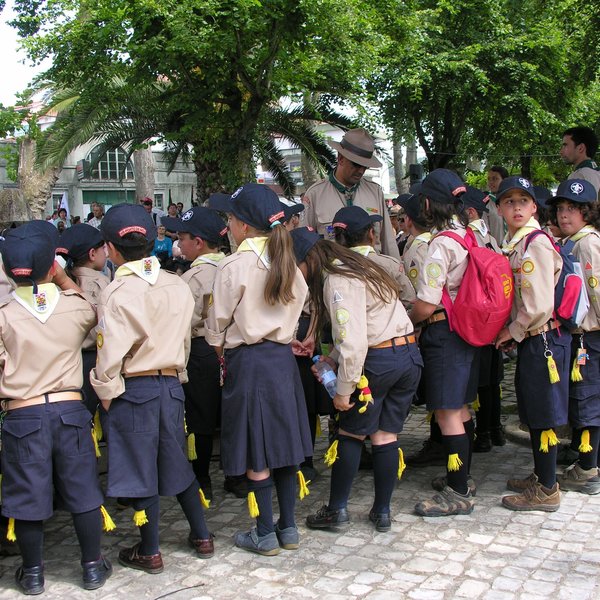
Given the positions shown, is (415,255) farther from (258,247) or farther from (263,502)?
(263,502)

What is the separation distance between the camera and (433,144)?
1969cm

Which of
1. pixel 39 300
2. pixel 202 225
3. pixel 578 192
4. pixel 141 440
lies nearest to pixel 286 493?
pixel 141 440

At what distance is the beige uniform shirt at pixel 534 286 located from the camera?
4527mm

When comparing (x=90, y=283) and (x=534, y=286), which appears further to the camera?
(x=90, y=283)

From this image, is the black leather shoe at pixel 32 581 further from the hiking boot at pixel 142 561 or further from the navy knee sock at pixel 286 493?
the navy knee sock at pixel 286 493

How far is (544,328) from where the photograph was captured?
4.69 metres

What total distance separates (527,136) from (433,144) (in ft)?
7.61

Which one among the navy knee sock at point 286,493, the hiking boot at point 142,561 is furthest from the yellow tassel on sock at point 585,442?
the hiking boot at point 142,561

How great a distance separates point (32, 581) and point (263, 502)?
124 centimetres

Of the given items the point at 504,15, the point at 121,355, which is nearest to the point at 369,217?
the point at 121,355

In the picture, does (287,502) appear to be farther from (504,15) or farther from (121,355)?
(504,15)

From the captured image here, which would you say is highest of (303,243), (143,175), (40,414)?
(143,175)

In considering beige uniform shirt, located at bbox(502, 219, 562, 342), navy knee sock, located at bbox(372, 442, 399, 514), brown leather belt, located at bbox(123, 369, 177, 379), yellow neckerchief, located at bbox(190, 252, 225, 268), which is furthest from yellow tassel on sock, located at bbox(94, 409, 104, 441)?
beige uniform shirt, located at bbox(502, 219, 562, 342)

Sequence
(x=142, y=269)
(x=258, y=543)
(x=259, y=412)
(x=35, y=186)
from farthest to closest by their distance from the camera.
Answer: (x=35, y=186) < (x=258, y=543) < (x=259, y=412) < (x=142, y=269)
